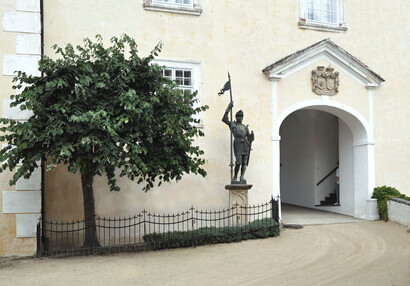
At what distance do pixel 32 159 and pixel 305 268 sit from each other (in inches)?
205

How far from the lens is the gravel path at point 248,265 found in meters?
7.28

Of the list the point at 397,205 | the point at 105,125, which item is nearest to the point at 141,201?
the point at 105,125

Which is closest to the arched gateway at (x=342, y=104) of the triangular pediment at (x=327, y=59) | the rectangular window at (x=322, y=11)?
the triangular pediment at (x=327, y=59)

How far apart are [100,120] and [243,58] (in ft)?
18.1

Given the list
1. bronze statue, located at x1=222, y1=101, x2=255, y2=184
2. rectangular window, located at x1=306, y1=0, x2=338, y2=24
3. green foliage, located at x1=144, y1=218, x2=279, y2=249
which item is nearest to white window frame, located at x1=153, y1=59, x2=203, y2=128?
bronze statue, located at x1=222, y1=101, x2=255, y2=184

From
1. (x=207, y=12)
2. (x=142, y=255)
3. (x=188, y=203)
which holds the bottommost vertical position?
(x=142, y=255)

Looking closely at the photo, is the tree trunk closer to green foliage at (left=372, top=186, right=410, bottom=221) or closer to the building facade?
the building facade

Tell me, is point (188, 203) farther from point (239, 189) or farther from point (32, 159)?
point (32, 159)

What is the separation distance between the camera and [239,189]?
11.2 m

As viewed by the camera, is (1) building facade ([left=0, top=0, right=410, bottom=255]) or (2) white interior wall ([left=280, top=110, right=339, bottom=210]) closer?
(1) building facade ([left=0, top=0, right=410, bottom=255])

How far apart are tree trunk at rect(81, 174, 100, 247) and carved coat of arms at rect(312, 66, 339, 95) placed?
22.4 ft

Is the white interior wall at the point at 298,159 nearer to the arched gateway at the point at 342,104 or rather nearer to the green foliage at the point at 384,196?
the arched gateway at the point at 342,104

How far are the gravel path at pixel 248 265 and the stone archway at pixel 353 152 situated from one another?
276 cm

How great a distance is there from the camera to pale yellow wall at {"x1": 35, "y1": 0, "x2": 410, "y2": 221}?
1120cm
